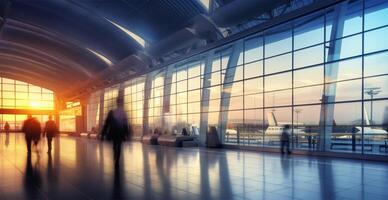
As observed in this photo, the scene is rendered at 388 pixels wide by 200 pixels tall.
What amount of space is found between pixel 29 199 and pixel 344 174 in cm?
703

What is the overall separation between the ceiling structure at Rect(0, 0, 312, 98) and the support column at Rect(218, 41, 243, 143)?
6.76 feet

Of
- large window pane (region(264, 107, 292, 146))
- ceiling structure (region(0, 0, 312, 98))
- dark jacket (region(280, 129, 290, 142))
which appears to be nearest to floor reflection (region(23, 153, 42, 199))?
dark jacket (region(280, 129, 290, 142))

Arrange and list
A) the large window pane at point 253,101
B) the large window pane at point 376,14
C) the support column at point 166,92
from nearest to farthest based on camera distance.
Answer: the large window pane at point 376,14 → the large window pane at point 253,101 → the support column at point 166,92

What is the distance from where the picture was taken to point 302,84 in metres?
15.3

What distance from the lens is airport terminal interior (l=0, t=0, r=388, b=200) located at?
6874 millimetres

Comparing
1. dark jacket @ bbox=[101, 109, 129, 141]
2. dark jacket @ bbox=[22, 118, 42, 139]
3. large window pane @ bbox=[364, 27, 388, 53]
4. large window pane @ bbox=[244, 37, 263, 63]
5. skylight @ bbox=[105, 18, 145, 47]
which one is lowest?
dark jacket @ bbox=[22, 118, 42, 139]

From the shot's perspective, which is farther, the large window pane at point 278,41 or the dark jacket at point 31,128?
the large window pane at point 278,41

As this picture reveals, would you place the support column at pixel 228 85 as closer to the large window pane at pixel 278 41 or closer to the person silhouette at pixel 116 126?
the large window pane at pixel 278 41

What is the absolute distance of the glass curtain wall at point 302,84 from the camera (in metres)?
13.8

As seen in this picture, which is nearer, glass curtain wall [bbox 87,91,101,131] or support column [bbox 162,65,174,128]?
support column [bbox 162,65,174,128]

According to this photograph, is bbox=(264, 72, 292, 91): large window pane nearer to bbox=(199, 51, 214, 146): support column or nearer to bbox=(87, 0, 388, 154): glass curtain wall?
bbox=(87, 0, 388, 154): glass curtain wall

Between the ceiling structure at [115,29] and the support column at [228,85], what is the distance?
81.1 inches

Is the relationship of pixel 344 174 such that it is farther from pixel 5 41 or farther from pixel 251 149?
pixel 5 41

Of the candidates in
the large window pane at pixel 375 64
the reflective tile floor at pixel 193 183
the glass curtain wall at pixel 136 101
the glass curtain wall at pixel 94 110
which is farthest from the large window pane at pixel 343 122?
the glass curtain wall at pixel 94 110
